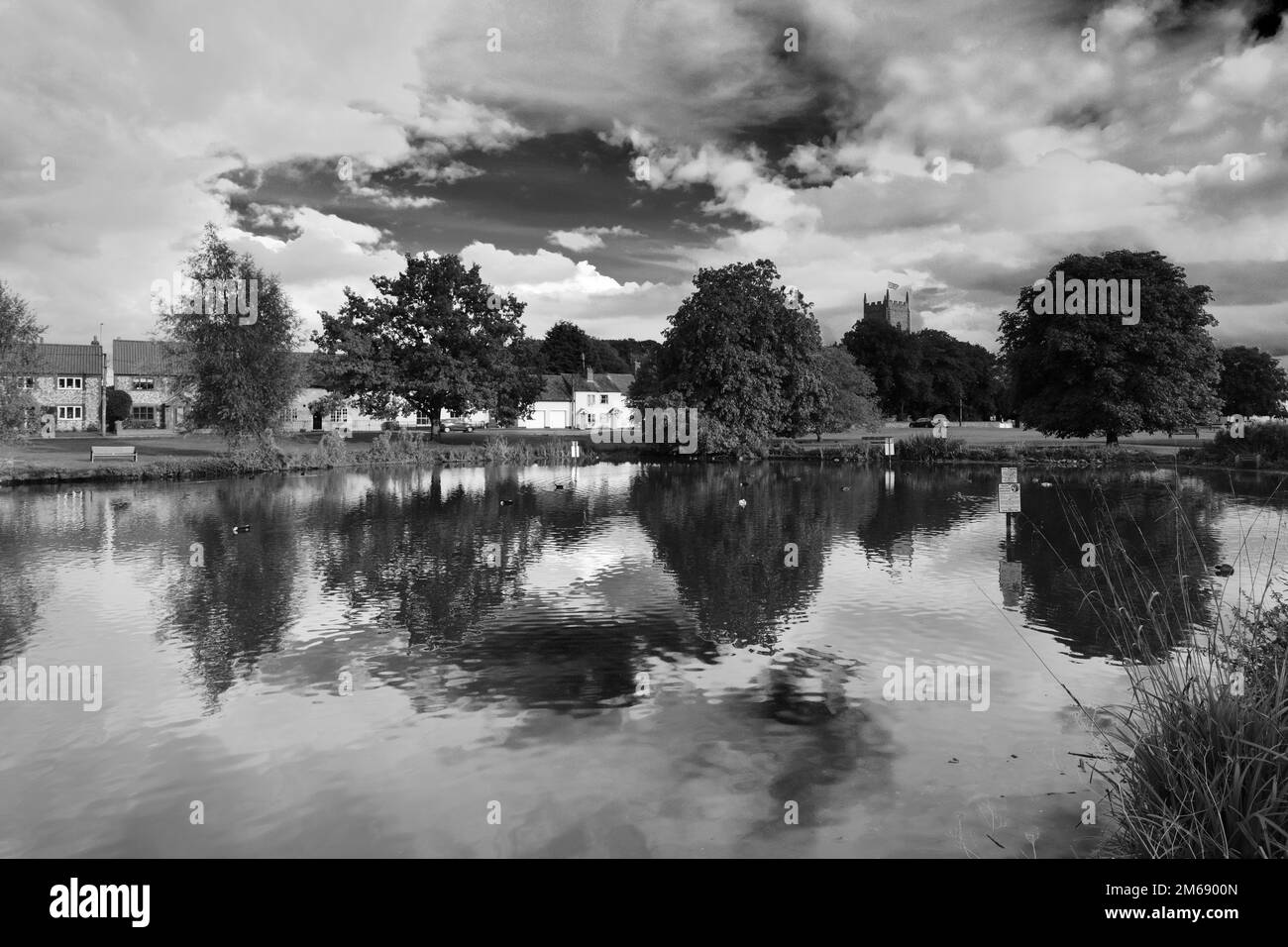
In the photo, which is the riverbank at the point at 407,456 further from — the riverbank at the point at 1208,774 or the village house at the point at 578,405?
the riverbank at the point at 1208,774

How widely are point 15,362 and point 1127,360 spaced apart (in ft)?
220

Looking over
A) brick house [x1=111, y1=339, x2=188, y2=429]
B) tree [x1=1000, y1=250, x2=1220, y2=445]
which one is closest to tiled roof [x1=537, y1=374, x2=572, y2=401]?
brick house [x1=111, y1=339, x2=188, y2=429]

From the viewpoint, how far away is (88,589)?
19562mm

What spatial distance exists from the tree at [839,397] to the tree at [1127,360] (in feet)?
49.4

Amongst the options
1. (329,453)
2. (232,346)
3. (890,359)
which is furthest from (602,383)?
(232,346)

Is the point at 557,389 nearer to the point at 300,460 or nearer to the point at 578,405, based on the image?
the point at 578,405

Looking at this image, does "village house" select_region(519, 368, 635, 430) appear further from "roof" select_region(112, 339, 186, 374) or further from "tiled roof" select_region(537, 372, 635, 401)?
"roof" select_region(112, 339, 186, 374)

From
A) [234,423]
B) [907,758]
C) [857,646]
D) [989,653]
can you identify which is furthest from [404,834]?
[234,423]

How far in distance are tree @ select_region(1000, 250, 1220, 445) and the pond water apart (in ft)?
113

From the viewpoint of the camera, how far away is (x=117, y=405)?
8681 cm

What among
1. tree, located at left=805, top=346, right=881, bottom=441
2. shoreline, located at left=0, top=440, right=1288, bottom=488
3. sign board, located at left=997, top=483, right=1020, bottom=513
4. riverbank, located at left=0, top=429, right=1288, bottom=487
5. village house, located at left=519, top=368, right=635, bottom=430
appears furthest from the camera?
village house, located at left=519, top=368, right=635, bottom=430

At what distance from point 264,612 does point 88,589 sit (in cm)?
545

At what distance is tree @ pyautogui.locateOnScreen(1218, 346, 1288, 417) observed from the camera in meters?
121
